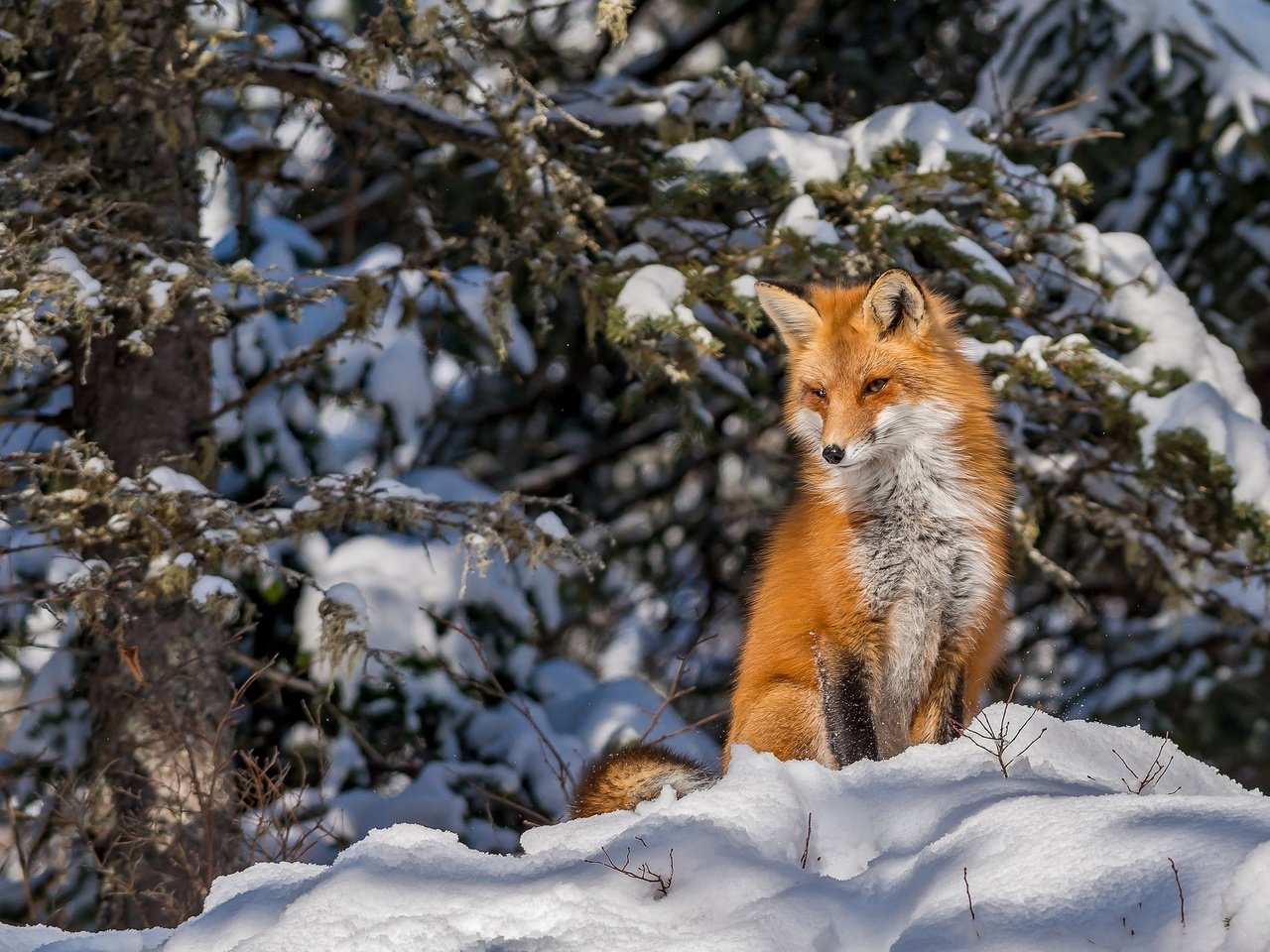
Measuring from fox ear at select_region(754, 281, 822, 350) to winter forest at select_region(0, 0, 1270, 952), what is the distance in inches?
18.8

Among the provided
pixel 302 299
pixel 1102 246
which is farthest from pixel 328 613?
pixel 1102 246

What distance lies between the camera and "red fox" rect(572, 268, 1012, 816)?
4910mm

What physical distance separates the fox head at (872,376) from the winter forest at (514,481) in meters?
0.81

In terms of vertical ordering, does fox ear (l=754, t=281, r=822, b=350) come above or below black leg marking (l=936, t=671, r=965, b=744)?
above

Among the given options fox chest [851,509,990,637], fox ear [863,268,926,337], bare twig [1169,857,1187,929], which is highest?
bare twig [1169,857,1187,929]

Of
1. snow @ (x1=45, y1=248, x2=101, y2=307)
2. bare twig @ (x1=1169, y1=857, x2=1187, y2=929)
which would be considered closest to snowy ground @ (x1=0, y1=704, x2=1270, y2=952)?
bare twig @ (x1=1169, y1=857, x2=1187, y2=929)

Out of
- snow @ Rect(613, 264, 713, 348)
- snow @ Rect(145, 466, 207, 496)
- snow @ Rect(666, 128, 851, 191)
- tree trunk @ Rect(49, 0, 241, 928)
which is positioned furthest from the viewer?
snow @ Rect(666, 128, 851, 191)

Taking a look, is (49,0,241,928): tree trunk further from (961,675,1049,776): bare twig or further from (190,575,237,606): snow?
(961,675,1049,776): bare twig

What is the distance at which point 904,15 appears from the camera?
11.6 metres

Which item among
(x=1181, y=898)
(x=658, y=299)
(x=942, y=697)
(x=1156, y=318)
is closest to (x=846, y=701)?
(x=942, y=697)

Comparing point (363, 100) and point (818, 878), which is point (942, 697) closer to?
point (818, 878)

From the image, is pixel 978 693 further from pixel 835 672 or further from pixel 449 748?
pixel 449 748

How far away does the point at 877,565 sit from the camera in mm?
5047

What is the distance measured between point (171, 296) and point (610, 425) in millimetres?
7147
